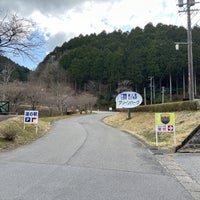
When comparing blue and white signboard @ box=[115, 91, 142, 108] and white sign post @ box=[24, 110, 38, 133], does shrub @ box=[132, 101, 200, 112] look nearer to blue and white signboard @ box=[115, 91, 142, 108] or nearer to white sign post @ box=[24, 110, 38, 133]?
blue and white signboard @ box=[115, 91, 142, 108]

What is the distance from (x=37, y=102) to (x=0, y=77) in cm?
742

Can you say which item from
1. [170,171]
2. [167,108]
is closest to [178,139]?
[170,171]

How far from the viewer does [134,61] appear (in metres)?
75.6

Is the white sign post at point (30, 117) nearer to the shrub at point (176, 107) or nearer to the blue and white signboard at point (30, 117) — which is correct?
the blue and white signboard at point (30, 117)

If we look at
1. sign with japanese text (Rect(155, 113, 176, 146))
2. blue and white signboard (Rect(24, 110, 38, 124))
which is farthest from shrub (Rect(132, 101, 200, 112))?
blue and white signboard (Rect(24, 110, 38, 124))

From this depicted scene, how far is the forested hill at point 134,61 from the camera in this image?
7206 centimetres

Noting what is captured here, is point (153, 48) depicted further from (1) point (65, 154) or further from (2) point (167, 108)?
(1) point (65, 154)

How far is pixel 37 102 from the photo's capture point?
46750 millimetres

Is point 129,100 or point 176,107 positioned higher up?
point 129,100

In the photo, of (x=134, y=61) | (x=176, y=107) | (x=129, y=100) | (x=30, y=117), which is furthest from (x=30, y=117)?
(x=134, y=61)

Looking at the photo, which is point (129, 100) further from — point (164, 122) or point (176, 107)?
point (164, 122)

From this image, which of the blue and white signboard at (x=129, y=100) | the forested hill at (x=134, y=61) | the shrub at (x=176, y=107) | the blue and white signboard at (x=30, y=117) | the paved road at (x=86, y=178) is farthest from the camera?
the forested hill at (x=134, y=61)

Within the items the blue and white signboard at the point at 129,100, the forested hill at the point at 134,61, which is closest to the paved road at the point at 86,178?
the blue and white signboard at the point at 129,100

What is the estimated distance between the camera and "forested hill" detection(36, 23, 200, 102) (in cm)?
7206
